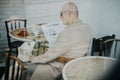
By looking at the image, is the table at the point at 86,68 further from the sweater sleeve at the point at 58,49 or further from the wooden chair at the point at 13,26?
the wooden chair at the point at 13,26

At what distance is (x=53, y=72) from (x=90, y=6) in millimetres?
366

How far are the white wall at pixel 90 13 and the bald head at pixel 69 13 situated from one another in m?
0.02

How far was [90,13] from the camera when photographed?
3.64 ft

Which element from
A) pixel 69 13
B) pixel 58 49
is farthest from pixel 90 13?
pixel 58 49

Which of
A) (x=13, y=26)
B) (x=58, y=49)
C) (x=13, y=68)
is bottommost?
(x=13, y=68)

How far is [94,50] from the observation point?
1.19 m

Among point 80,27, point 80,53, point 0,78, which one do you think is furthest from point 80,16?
point 0,78

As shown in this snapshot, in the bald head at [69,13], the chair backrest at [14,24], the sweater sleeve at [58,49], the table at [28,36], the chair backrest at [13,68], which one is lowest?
the chair backrest at [13,68]

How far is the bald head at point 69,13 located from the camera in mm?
1065

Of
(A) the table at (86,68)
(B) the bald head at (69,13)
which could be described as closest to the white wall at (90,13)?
(B) the bald head at (69,13)

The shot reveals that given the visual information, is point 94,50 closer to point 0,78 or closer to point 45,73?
point 45,73

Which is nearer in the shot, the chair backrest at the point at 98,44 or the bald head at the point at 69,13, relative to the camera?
the bald head at the point at 69,13

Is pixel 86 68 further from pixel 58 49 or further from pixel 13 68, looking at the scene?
pixel 13 68

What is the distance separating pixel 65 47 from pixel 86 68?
0.16 m
